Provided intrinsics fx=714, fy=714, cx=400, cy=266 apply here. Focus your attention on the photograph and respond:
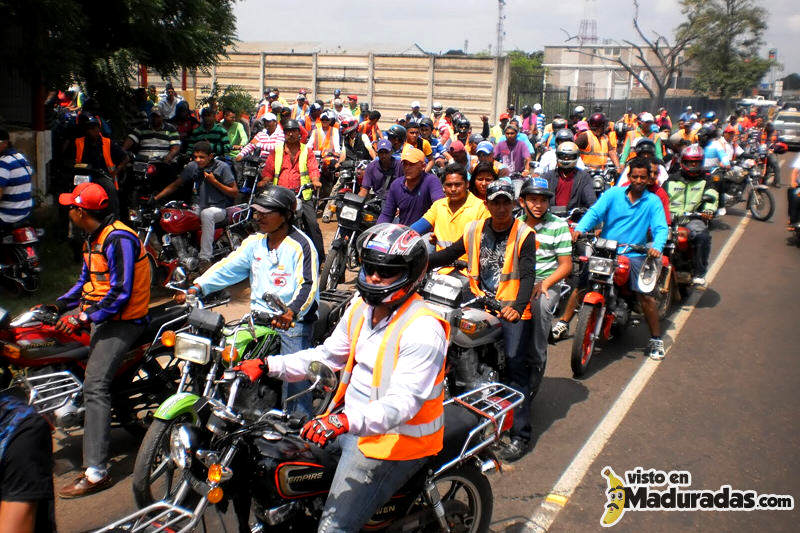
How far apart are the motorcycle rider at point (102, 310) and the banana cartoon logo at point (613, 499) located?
10.8 ft

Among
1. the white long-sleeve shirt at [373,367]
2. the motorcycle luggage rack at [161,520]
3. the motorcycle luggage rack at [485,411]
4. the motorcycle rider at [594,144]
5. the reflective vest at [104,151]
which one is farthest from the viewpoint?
the motorcycle rider at [594,144]

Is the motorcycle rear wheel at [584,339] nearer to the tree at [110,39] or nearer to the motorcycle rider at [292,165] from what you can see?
the motorcycle rider at [292,165]

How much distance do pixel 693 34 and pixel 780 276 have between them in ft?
127

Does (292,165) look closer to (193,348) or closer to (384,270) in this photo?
(193,348)

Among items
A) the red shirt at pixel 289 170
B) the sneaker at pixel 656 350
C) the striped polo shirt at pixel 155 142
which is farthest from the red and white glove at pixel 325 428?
the striped polo shirt at pixel 155 142

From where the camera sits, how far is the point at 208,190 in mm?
9211

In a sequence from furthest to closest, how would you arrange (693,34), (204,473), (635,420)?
(693,34) → (635,420) → (204,473)

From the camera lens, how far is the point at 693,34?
45.0 m

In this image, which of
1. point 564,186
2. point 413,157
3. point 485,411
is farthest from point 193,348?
point 564,186

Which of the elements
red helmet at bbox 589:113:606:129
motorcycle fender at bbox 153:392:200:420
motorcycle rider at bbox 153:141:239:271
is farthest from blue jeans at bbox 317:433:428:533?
red helmet at bbox 589:113:606:129

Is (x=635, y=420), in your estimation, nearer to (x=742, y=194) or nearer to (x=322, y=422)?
(x=322, y=422)

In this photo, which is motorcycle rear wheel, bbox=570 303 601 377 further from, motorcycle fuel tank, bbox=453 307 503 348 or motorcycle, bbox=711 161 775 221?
motorcycle, bbox=711 161 775 221

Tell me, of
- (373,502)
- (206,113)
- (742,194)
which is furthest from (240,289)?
(742,194)

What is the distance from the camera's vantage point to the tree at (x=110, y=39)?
934 centimetres
